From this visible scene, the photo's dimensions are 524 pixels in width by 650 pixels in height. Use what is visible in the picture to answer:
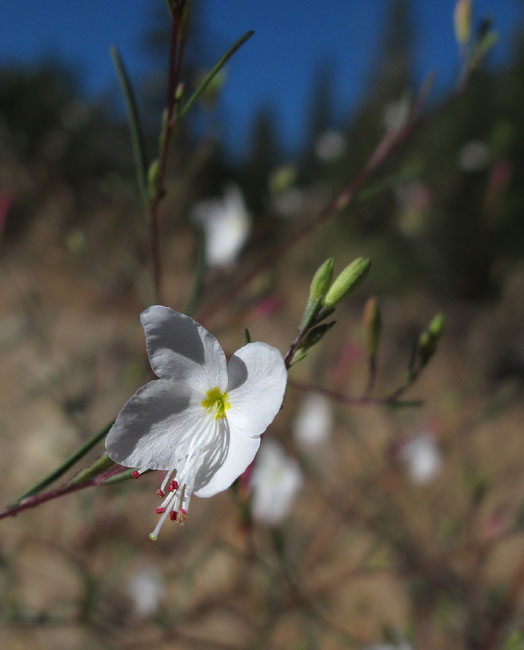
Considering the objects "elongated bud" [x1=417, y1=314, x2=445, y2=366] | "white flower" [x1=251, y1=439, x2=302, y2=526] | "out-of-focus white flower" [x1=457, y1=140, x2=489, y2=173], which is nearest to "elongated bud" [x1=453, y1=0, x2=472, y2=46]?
"elongated bud" [x1=417, y1=314, x2=445, y2=366]

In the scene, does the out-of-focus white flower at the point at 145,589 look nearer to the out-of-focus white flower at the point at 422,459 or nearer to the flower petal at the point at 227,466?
the out-of-focus white flower at the point at 422,459

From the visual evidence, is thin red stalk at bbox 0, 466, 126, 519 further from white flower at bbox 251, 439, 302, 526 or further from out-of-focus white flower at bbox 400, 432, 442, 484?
out-of-focus white flower at bbox 400, 432, 442, 484

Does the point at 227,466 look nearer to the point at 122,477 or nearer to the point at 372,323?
the point at 122,477

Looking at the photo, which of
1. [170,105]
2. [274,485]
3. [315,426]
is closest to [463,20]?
[170,105]

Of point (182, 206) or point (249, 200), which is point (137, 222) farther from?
point (249, 200)

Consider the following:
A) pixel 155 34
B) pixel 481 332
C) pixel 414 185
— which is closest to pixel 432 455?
pixel 481 332

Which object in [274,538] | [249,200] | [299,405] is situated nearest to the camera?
[274,538]

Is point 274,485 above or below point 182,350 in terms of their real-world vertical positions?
above
